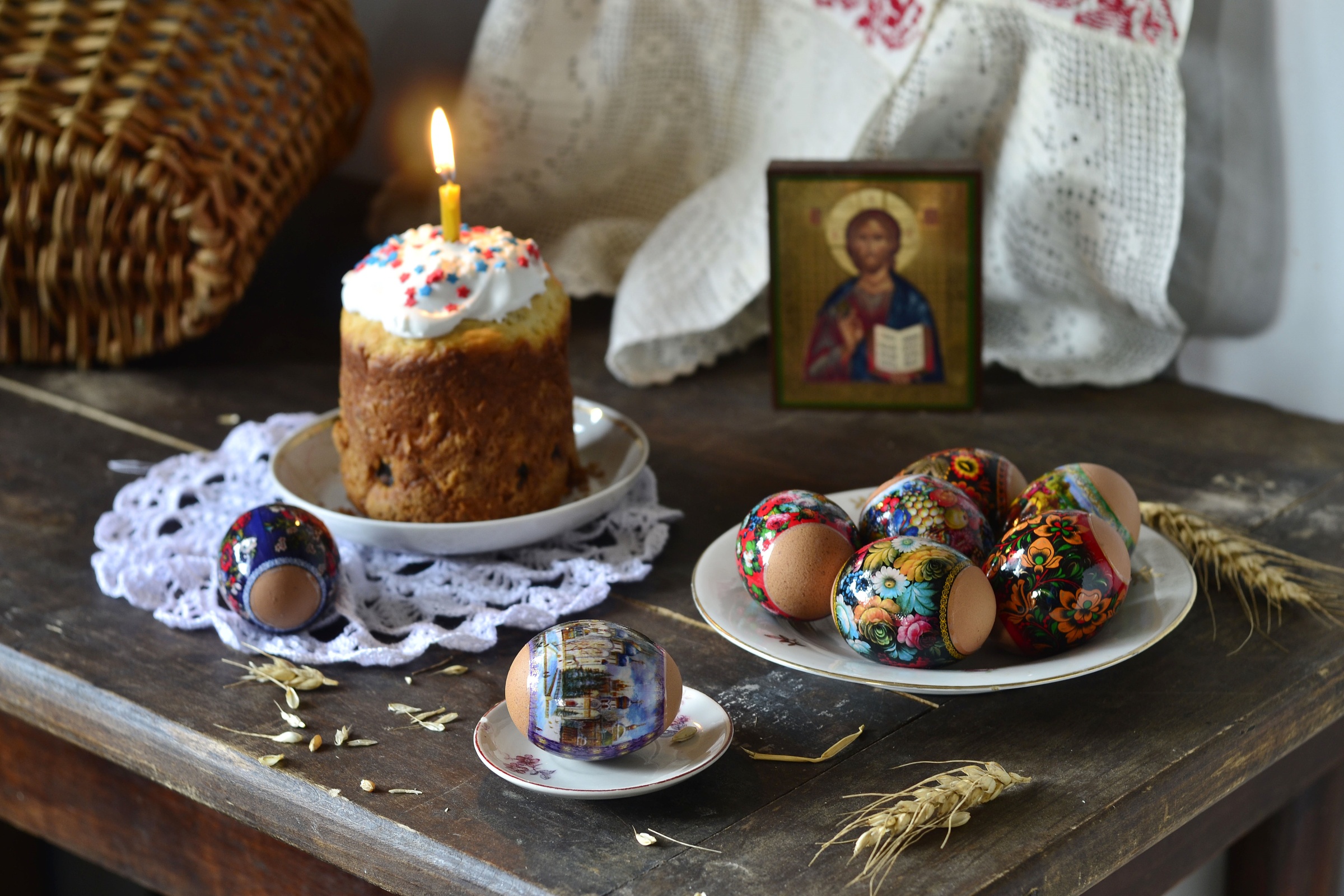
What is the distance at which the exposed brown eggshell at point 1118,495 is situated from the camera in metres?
0.83

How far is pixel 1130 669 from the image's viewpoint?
2.68ft

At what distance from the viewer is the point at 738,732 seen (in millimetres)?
771

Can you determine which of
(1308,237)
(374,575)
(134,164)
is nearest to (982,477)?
(374,575)

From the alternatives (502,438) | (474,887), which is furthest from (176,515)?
(474,887)

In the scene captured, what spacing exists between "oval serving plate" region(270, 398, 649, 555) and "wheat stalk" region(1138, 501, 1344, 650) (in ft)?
1.24

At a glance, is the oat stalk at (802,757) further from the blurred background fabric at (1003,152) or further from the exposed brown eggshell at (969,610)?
the blurred background fabric at (1003,152)

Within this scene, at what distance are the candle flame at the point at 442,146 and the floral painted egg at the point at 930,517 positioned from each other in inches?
15.4

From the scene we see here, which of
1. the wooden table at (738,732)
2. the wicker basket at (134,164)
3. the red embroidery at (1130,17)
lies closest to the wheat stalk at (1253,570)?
the wooden table at (738,732)

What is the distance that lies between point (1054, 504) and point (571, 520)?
33cm

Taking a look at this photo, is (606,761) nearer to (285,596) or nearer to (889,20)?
(285,596)

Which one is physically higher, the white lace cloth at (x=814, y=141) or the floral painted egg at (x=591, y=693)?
the white lace cloth at (x=814, y=141)

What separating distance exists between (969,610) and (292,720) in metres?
0.39

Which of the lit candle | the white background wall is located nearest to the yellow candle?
the lit candle

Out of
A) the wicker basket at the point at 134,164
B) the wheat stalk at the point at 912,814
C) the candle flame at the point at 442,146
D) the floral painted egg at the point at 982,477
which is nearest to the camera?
the wheat stalk at the point at 912,814
